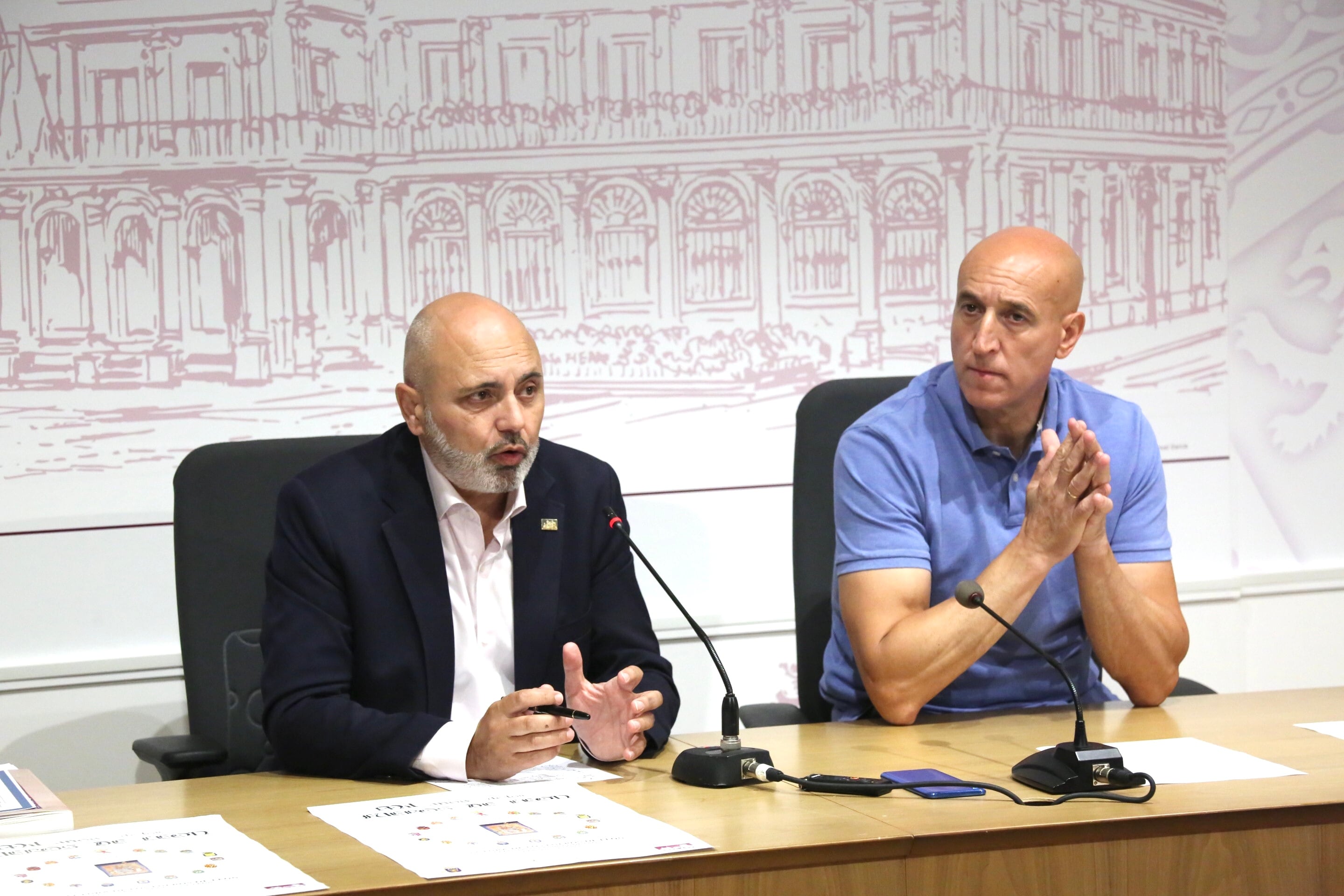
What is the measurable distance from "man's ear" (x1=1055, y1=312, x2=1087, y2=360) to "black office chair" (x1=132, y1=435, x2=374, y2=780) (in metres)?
1.18

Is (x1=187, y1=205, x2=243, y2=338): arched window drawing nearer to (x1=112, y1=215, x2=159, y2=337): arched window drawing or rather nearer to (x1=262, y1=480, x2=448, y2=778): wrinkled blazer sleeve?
(x1=112, y1=215, x2=159, y2=337): arched window drawing

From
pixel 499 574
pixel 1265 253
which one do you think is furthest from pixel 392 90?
pixel 1265 253

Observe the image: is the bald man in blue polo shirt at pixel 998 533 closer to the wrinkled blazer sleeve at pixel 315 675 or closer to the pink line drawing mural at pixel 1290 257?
the wrinkled blazer sleeve at pixel 315 675

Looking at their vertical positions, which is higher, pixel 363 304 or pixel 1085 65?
pixel 1085 65

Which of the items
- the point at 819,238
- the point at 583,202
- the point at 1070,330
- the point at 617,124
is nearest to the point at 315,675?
the point at 1070,330

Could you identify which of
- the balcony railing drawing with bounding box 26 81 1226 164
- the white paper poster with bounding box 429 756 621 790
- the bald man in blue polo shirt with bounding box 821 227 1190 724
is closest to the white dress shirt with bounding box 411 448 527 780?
the white paper poster with bounding box 429 756 621 790

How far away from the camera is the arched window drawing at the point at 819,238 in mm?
3176

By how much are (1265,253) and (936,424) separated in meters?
1.61

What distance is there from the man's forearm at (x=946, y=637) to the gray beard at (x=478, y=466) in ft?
1.93

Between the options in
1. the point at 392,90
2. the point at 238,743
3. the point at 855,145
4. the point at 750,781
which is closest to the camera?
the point at 750,781

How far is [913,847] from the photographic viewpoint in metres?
1.49

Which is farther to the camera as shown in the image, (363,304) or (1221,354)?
(1221,354)

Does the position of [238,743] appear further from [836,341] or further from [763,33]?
[763,33]

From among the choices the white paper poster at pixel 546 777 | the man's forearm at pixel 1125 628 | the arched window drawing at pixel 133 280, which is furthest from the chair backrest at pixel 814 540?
the arched window drawing at pixel 133 280
